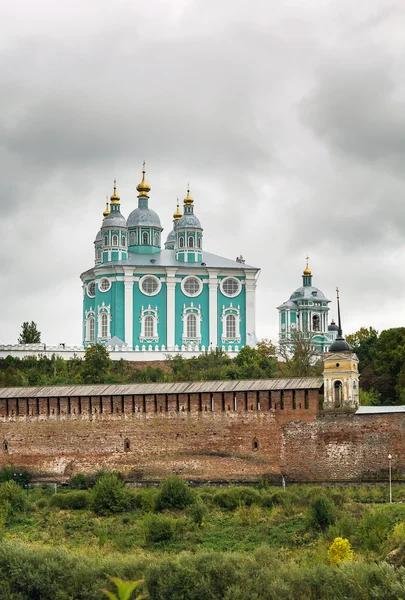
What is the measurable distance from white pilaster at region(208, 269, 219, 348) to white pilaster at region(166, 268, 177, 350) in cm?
130

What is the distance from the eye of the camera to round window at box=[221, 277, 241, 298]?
163ft

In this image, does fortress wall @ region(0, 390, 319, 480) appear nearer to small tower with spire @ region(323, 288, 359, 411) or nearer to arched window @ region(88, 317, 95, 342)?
small tower with spire @ region(323, 288, 359, 411)

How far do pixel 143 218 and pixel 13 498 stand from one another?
23.9 metres

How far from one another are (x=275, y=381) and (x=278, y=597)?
31.6 ft

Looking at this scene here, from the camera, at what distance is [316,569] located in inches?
779

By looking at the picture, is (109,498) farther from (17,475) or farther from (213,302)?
(213,302)

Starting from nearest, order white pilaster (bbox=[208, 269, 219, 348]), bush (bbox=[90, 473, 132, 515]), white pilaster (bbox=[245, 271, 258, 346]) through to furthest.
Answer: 1. bush (bbox=[90, 473, 132, 515])
2. white pilaster (bbox=[208, 269, 219, 348])
3. white pilaster (bbox=[245, 271, 258, 346])

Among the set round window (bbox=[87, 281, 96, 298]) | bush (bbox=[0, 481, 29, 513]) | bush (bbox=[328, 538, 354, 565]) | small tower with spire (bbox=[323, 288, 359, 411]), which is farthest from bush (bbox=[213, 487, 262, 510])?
round window (bbox=[87, 281, 96, 298])

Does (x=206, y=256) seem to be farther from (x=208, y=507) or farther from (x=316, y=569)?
(x=316, y=569)

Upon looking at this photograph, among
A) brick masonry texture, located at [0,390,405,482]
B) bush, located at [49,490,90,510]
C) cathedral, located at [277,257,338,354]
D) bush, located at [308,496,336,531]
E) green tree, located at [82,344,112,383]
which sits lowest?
bush, located at [308,496,336,531]

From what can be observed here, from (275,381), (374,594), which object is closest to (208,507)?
(275,381)

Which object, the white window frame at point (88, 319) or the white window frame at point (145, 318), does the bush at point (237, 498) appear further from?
the white window frame at point (88, 319)

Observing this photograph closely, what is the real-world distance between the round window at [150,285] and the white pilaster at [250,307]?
10.8ft

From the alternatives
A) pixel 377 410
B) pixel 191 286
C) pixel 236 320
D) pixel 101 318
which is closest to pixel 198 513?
pixel 377 410
